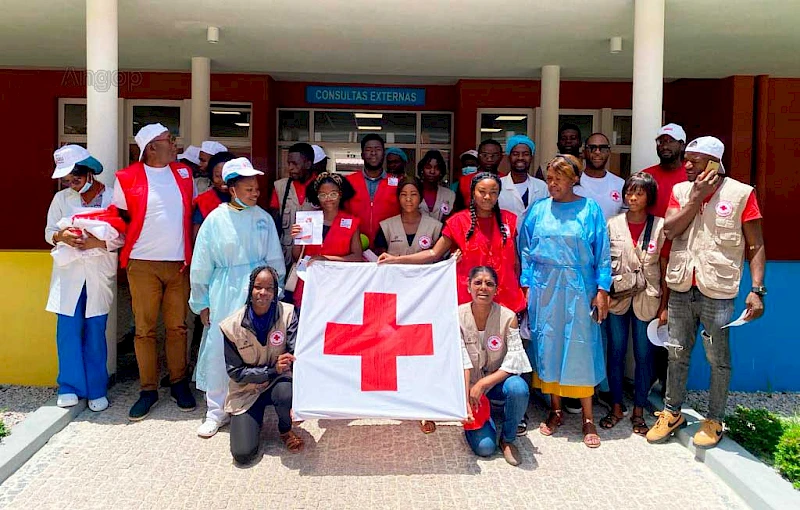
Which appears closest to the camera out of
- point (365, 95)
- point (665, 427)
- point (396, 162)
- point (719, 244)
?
point (719, 244)

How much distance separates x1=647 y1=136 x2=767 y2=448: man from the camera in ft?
11.5

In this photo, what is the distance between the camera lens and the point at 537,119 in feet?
29.8

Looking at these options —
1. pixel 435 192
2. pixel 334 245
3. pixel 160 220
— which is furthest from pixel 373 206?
pixel 160 220

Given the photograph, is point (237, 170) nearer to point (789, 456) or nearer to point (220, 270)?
point (220, 270)

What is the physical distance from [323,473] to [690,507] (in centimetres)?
182

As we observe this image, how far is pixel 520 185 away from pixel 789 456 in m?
2.26

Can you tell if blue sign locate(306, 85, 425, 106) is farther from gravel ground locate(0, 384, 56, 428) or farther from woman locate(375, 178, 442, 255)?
gravel ground locate(0, 384, 56, 428)

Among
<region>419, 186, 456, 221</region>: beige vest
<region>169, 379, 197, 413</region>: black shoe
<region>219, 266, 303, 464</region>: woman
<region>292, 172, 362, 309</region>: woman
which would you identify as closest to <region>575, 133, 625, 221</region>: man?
<region>419, 186, 456, 221</region>: beige vest

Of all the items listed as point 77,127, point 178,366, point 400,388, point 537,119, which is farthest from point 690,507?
point 77,127

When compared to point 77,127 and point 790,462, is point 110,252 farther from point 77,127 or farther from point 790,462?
point 77,127

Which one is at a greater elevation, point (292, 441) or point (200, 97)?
point (200, 97)

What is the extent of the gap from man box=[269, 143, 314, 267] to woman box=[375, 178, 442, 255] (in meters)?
0.74

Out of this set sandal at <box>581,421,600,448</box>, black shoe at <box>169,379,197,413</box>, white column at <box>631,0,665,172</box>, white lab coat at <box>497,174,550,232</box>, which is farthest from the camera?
white column at <box>631,0,665,172</box>

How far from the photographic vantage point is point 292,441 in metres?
3.70
